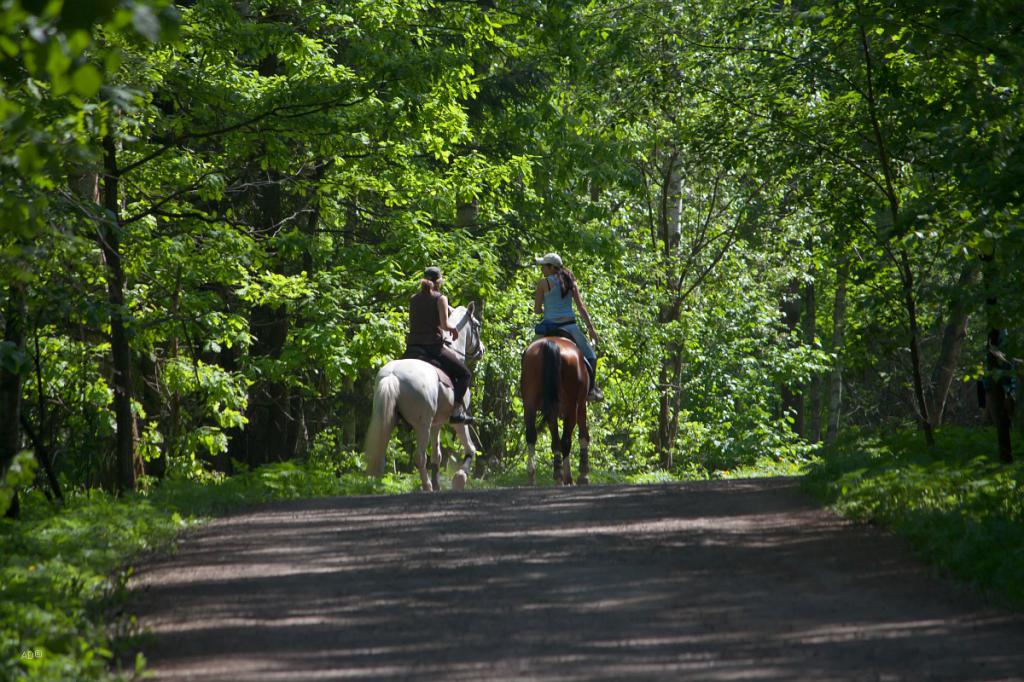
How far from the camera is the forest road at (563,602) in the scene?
634 centimetres

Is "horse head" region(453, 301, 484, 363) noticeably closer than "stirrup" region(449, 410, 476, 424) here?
No

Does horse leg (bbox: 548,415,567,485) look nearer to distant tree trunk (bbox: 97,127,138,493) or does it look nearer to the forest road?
distant tree trunk (bbox: 97,127,138,493)

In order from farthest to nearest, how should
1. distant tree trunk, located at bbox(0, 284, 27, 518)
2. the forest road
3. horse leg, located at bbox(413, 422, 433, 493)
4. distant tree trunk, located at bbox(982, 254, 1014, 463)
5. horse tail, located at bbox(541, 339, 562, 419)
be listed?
1. horse leg, located at bbox(413, 422, 433, 493)
2. horse tail, located at bbox(541, 339, 562, 419)
3. distant tree trunk, located at bbox(0, 284, 27, 518)
4. distant tree trunk, located at bbox(982, 254, 1014, 463)
5. the forest road

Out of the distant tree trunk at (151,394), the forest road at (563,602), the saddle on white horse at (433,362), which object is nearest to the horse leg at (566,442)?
the saddle on white horse at (433,362)

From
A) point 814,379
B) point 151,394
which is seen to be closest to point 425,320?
point 151,394

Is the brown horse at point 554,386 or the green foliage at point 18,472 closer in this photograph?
the green foliage at point 18,472

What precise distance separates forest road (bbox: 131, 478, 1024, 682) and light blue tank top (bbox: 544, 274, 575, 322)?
20.3ft

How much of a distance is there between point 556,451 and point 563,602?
9301 mm

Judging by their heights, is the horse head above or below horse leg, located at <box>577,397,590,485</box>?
above

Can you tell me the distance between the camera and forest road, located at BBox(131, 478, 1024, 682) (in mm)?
6344

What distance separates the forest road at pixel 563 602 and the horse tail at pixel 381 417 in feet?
14.9

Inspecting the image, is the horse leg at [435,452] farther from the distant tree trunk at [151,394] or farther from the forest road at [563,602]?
the forest road at [563,602]

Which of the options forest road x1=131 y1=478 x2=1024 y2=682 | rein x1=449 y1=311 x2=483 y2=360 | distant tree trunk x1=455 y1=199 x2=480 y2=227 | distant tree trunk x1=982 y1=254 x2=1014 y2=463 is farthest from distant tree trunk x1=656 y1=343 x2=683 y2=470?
forest road x1=131 y1=478 x2=1024 y2=682

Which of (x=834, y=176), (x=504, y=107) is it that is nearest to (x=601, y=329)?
(x=504, y=107)
